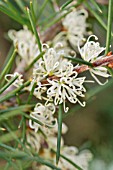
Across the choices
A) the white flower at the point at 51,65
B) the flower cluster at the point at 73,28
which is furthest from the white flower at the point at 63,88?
the flower cluster at the point at 73,28

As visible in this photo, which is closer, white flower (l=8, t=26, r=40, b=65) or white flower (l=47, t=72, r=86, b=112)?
white flower (l=47, t=72, r=86, b=112)

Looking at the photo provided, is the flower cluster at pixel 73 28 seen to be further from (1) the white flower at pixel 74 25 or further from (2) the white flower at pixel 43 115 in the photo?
(2) the white flower at pixel 43 115

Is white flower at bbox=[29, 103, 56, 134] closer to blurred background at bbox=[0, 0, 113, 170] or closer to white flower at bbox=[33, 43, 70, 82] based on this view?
white flower at bbox=[33, 43, 70, 82]

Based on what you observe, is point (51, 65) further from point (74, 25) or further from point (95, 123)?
point (95, 123)

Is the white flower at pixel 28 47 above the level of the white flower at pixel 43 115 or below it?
above

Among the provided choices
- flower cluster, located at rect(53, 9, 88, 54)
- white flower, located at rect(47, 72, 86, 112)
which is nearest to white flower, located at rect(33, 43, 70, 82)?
white flower, located at rect(47, 72, 86, 112)

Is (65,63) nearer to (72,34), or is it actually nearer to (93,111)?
(72,34)
